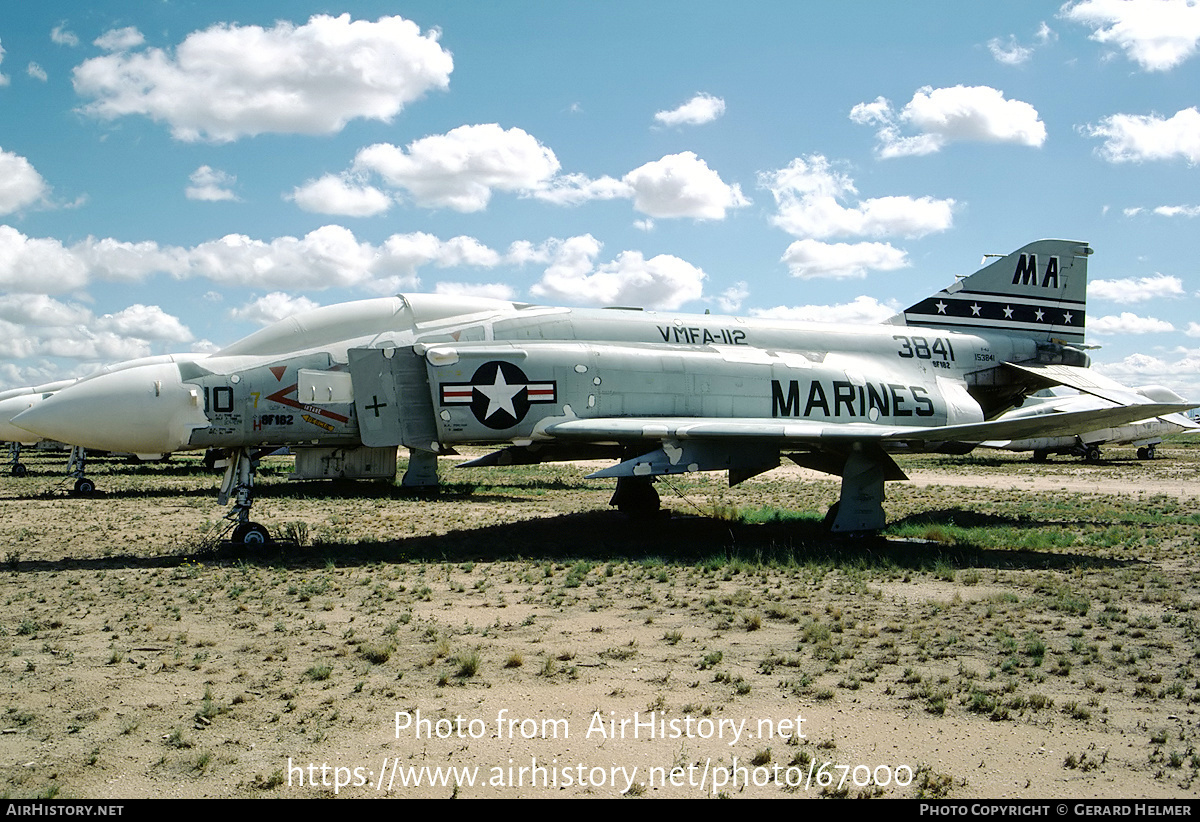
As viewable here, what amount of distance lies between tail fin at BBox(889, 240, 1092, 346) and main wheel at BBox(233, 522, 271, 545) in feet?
41.1

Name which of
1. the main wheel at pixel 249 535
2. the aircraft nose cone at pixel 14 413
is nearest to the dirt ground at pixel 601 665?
the main wheel at pixel 249 535

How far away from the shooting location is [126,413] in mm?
10773

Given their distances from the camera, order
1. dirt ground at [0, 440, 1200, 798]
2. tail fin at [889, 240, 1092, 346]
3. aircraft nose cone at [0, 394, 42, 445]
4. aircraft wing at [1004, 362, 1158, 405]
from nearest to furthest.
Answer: dirt ground at [0, 440, 1200, 798]
aircraft wing at [1004, 362, 1158, 405]
tail fin at [889, 240, 1092, 346]
aircraft nose cone at [0, 394, 42, 445]

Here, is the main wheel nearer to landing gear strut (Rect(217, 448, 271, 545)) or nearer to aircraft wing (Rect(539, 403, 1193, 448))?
landing gear strut (Rect(217, 448, 271, 545))

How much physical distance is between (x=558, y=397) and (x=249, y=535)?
16.2 ft

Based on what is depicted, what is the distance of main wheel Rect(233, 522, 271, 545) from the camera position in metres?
11.9

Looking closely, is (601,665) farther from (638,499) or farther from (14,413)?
(14,413)

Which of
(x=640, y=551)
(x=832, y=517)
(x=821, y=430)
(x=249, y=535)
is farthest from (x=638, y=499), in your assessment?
(x=249, y=535)

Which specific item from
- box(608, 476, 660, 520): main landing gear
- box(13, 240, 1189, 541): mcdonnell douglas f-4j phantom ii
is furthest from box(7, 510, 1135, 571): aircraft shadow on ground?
box(608, 476, 660, 520): main landing gear

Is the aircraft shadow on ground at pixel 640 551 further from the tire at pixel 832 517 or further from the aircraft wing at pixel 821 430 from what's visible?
the aircraft wing at pixel 821 430

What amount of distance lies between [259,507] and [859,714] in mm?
16135

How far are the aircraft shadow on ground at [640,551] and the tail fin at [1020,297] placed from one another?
561cm

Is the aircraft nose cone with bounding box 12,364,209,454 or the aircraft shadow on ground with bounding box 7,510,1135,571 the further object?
the aircraft shadow on ground with bounding box 7,510,1135,571

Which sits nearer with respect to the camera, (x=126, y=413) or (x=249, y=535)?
(x=126, y=413)
